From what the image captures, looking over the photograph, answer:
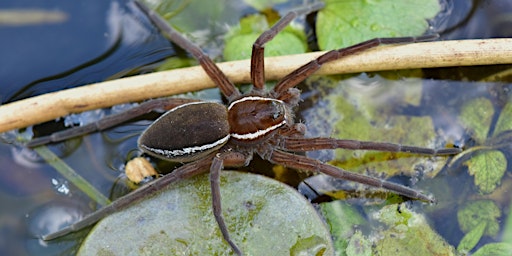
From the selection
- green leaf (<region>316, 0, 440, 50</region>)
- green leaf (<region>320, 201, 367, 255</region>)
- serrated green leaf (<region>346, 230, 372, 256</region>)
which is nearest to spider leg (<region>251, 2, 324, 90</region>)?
green leaf (<region>316, 0, 440, 50</region>)

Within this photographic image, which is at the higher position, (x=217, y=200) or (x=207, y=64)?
(x=207, y=64)

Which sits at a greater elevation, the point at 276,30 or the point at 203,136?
the point at 276,30

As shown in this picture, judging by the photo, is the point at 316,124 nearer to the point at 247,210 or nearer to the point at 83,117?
the point at 247,210

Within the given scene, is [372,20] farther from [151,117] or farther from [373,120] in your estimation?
[151,117]

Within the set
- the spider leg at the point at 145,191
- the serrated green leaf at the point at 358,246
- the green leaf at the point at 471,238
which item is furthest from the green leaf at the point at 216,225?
the green leaf at the point at 471,238

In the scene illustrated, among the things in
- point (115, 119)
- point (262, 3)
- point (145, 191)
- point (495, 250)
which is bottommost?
point (495, 250)

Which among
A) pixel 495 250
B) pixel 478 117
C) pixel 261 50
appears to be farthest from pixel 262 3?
pixel 495 250

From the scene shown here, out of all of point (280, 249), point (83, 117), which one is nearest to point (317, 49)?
point (280, 249)
